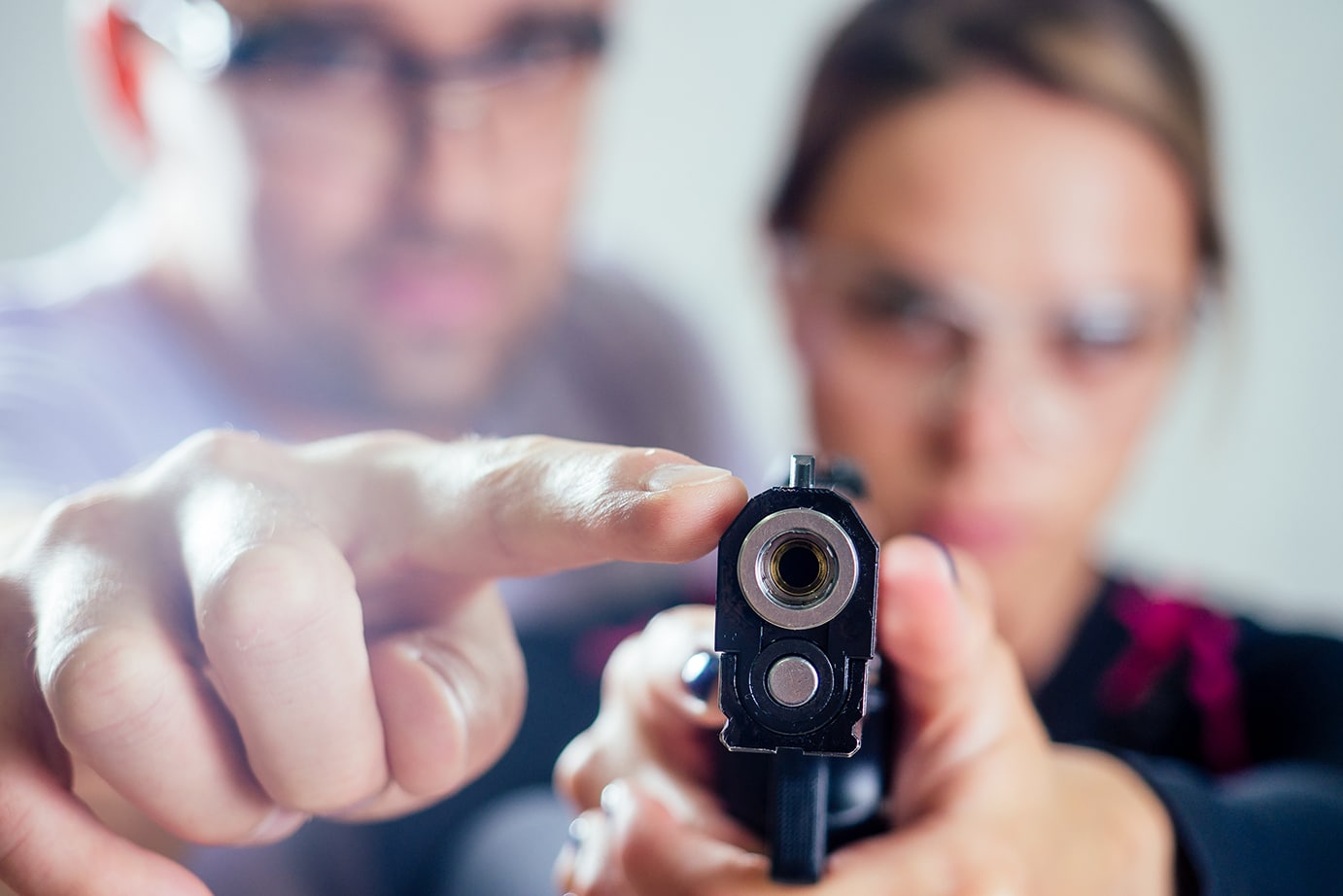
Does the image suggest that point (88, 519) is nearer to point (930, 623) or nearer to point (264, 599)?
point (264, 599)

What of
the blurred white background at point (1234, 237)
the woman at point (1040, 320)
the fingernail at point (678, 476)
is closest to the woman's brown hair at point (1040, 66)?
the woman at point (1040, 320)

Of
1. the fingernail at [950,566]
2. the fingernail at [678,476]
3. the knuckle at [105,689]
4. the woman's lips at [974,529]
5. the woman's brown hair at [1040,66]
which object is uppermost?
the woman's brown hair at [1040,66]

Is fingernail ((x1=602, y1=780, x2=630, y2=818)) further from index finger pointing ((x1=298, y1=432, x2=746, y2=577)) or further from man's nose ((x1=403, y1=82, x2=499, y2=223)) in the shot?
man's nose ((x1=403, y1=82, x2=499, y2=223))

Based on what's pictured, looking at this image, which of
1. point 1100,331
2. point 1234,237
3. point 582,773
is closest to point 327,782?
point 582,773

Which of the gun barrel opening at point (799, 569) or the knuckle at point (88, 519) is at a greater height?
the gun barrel opening at point (799, 569)

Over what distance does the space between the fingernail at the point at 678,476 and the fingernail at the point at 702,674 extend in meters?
0.07

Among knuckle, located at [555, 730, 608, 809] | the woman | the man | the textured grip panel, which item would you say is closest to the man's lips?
the man

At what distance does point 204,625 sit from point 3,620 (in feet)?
0.19

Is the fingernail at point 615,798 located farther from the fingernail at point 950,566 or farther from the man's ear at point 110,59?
the man's ear at point 110,59

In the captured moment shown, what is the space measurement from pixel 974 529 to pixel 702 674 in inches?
16.4

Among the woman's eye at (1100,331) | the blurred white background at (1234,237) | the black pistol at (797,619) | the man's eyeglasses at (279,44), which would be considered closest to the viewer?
the black pistol at (797,619)

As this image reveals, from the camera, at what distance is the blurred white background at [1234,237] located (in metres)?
0.90

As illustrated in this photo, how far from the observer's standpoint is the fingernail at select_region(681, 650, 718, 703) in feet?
0.85

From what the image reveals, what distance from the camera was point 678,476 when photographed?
0.21 m
